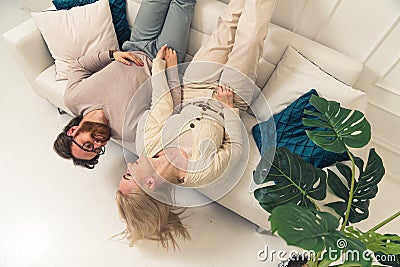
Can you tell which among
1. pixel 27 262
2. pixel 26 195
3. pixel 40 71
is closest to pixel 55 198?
pixel 26 195

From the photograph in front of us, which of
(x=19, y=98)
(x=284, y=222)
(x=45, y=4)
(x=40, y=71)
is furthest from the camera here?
(x=45, y=4)

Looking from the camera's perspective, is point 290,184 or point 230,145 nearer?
point 290,184

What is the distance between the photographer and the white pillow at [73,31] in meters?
1.53

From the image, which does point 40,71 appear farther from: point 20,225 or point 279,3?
point 279,3

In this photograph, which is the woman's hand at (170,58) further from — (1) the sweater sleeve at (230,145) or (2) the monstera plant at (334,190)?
(2) the monstera plant at (334,190)

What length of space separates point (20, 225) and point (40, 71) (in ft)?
2.54

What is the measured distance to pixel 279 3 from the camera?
147 centimetres

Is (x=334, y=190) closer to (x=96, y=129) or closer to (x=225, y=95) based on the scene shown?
(x=225, y=95)

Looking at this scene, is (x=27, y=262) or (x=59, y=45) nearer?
(x=27, y=262)

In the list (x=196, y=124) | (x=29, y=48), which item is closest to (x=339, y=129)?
(x=196, y=124)

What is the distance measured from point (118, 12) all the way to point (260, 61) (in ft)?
2.51

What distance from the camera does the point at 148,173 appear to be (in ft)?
4.06

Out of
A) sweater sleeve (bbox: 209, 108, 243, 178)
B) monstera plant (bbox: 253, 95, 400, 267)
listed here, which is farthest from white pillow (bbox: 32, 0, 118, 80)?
monstera plant (bbox: 253, 95, 400, 267)

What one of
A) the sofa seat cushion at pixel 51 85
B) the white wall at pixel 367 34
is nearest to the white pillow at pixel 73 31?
the sofa seat cushion at pixel 51 85
